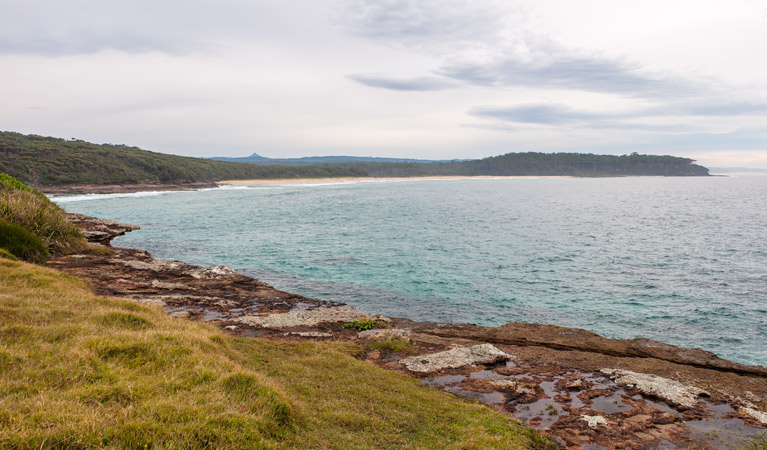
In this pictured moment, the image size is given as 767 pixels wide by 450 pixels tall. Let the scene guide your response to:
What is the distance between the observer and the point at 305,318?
50.3 feet

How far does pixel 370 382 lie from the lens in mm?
9633

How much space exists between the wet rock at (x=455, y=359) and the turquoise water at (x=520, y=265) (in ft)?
20.8

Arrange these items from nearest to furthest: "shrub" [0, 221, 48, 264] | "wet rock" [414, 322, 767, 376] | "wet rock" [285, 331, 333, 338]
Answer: "wet rock" [414, 322, 767, 376] → "wet rock" [285, 331, 333, 338] → "shrub" [0, 221, 48, 264]

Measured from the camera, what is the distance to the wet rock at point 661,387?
987cm

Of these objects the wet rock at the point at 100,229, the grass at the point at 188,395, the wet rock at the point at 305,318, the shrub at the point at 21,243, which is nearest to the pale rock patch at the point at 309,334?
the wet rock at the point at 305,318

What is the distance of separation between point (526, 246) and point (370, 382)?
32077 mm

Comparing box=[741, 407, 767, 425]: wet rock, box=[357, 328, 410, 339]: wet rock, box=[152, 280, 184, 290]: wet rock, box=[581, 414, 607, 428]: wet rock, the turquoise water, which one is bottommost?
the turquoise water

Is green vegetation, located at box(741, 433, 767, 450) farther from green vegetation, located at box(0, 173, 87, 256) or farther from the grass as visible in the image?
green vegetation, located at box(0, 173, 87, 256)

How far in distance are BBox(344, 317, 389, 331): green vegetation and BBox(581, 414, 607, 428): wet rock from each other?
7.30 m

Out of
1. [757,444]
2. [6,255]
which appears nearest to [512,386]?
[757,444]

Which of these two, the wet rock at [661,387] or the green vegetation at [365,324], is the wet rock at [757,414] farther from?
the green vegetation at [365,324]

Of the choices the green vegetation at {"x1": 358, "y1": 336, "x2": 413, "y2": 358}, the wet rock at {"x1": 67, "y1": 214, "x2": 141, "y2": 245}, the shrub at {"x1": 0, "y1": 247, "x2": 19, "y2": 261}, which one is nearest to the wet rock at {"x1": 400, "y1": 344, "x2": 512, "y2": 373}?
the green vegetation at {"x1": 358, "y1": 336, "x2": 413, "y2": 358}

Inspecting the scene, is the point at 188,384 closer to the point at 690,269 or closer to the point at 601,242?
the point at 690,269

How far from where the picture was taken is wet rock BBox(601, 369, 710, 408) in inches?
388
